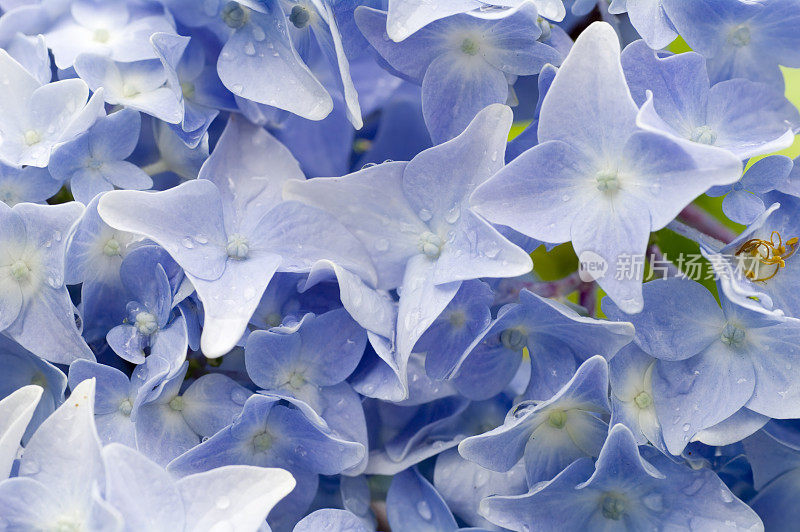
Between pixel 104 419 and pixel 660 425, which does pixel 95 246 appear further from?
pixel 660 425

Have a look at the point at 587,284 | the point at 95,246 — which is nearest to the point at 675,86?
the point at 587,284

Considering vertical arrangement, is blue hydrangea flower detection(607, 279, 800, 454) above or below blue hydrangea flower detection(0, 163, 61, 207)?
below

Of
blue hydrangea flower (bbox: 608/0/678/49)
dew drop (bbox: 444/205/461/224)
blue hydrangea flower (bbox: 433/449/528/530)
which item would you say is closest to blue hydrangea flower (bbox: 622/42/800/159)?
blue hydrangea flower (bbox: 608/0/678/49)

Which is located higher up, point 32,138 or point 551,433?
point 32,138

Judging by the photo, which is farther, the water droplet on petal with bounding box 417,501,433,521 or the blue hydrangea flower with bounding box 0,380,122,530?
the water droplet on petal with bounding box 417,501,433,521

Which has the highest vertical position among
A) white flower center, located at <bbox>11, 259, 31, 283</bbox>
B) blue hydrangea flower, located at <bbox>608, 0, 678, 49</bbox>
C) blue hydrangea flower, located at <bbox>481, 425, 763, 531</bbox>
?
blue hydrangea flower, located at <bbox>608, 0, 678, 49</bbox>

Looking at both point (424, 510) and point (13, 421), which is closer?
point (13, 421)

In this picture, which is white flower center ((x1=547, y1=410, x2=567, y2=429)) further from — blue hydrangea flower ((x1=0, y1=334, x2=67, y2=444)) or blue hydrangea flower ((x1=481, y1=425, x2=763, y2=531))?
blue hydrangea flower ((x1=0, y1=334, x2=67, y2=444))

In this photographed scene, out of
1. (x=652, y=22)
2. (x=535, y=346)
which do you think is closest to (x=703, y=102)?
(x=652, y=22)

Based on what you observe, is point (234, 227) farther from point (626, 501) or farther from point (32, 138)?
point (626, 501)

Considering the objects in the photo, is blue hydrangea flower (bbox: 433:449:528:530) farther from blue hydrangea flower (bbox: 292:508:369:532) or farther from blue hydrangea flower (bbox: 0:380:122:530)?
blue hydrangea flower (bbox: 0:380:122:530)

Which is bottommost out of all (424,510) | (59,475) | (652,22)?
(424,510)
